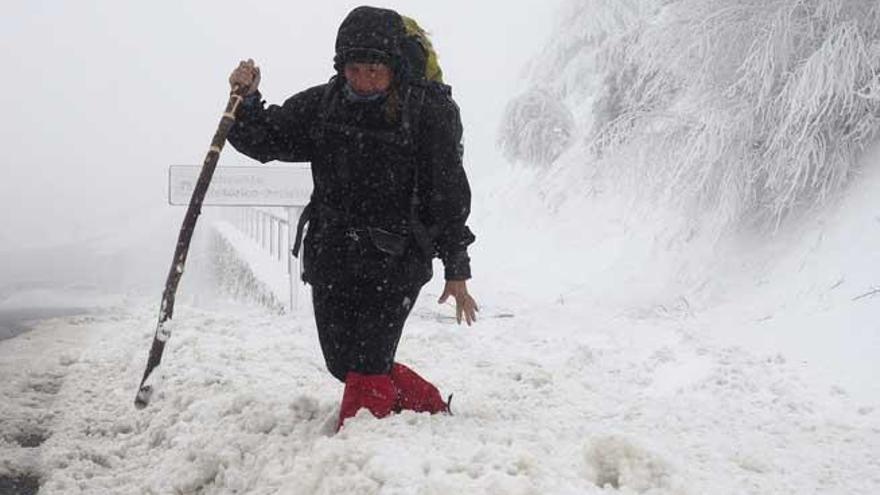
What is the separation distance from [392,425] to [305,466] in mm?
400

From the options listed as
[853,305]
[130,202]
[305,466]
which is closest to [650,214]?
[853,305]

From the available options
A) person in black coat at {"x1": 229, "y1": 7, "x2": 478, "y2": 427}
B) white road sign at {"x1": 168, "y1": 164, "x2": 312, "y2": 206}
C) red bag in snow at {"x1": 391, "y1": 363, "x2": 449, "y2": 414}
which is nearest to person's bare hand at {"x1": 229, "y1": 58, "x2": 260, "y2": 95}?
person in black coat at {"x1": 229, "y1": 7, "x2": 478, "y2": 427}

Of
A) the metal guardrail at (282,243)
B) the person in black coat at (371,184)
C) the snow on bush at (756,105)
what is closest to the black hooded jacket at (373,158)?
the person in black coat at (371,184)

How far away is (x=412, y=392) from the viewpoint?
3.35 metres

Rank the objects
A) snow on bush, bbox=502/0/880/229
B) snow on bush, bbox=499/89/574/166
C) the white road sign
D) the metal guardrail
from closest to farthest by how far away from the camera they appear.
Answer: snow on bush, bbox=502/0/880/229
the metal guardrail
the white road sign
snow on bush, bbox=499/89/574/166

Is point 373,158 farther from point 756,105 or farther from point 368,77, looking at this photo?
point 756,105

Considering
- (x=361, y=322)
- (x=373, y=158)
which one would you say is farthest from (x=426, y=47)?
(x=361, y=322)

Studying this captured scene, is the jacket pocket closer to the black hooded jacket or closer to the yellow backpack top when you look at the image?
the black hooded jacket

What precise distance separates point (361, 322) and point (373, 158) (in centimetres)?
68

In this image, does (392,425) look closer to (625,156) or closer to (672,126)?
(672,126)

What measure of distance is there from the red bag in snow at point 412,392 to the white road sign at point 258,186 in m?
4.64

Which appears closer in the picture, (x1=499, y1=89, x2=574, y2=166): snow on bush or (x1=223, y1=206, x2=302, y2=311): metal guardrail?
(x1=223, y1=206, x2=302, y2=311): metal guardrail

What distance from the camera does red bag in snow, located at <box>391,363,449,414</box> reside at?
10.9ft

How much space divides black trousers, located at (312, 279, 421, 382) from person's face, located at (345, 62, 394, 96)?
78 centimetres
